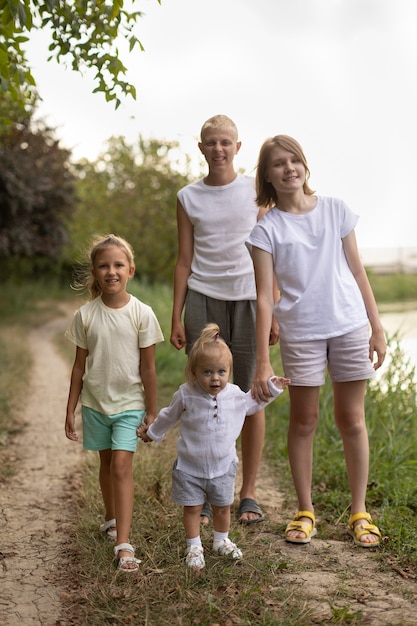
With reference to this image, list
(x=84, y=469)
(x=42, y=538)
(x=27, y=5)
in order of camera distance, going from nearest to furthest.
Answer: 1. (x=27, y=5)
2. (x=42, y=538)
3. (x=84, y=469)

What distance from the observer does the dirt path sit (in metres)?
3.28

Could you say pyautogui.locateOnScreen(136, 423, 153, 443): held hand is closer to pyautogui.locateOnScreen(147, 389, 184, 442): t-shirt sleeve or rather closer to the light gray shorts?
pyautogui.locateOnScreen(147, 389, 184, 442): t-shirt sleeve

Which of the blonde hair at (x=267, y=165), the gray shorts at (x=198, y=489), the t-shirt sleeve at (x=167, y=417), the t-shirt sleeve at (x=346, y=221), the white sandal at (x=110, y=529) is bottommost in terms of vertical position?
the white sandal at (x=110, y=529)

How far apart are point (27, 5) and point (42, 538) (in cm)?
264

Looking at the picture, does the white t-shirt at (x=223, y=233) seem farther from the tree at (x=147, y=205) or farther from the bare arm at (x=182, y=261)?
the tree at (x=147, y=205)

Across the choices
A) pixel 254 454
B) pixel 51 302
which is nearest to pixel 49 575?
pixel 254 454


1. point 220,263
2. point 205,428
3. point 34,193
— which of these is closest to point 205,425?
point 205,428

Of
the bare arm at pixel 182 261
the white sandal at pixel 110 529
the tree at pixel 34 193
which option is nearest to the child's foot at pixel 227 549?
the white sandal at pixel 110 529

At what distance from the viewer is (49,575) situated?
3.55 metres

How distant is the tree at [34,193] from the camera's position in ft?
47.9

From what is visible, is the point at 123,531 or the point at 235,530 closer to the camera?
the point at 123,531

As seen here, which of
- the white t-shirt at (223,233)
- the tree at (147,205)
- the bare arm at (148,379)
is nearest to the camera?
the bare arm at (148,379)

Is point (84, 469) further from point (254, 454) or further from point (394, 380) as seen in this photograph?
point (394, 380)

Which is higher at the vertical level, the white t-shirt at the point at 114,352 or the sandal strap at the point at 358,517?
the white t-shirt at the point at 114,352
